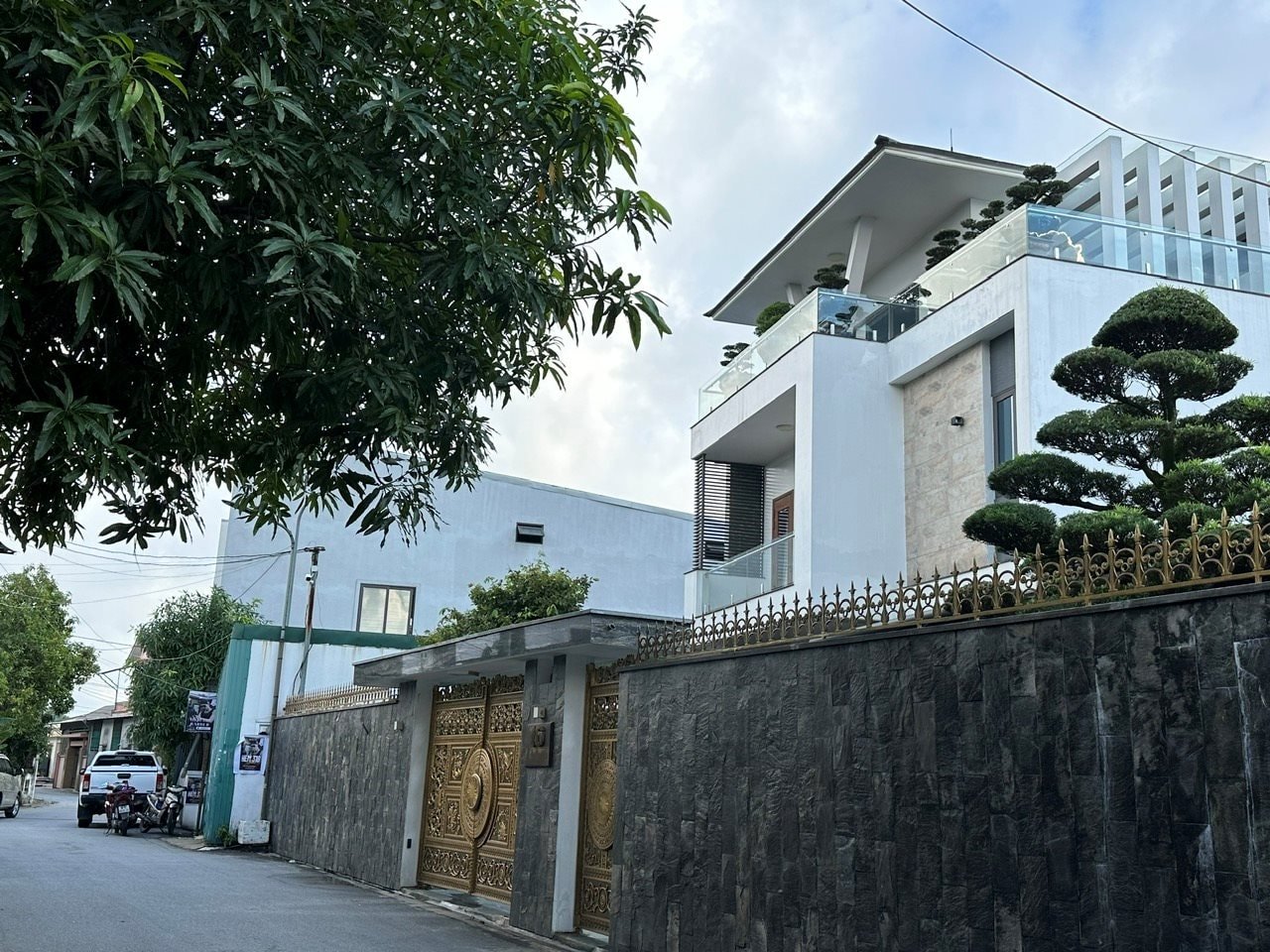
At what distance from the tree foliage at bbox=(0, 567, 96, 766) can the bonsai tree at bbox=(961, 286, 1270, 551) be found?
31.8m

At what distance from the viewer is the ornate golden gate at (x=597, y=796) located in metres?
10.2

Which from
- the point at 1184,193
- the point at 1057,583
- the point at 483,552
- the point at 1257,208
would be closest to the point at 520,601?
the point at 483,552

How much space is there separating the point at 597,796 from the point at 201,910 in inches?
174

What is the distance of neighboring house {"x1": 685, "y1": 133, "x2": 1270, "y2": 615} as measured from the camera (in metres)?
14.3

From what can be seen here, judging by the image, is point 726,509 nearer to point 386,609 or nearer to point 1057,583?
point 386,609

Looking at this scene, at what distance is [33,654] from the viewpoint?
119 feet

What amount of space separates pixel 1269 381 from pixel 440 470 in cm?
1115

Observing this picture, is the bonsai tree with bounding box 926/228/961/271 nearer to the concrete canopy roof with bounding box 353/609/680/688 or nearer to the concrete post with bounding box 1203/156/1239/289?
the concrete post with bounding box 1203/156/1239/289

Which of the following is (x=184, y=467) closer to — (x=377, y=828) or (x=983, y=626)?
(x=983, y=626)

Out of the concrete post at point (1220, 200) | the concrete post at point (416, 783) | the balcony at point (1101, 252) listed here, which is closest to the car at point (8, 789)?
the concrete post at point (416, 783)

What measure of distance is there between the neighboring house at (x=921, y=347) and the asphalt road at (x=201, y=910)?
6404 mm

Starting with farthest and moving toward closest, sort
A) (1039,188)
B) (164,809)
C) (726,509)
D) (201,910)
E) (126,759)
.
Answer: (126,759), (164,809), (726,509), (1039,188), (201,910)

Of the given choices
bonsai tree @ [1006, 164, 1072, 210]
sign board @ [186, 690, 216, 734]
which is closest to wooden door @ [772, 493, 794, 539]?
bonsai tree @ [1006, 164, 1072, 210]

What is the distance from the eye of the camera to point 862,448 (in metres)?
16.6
